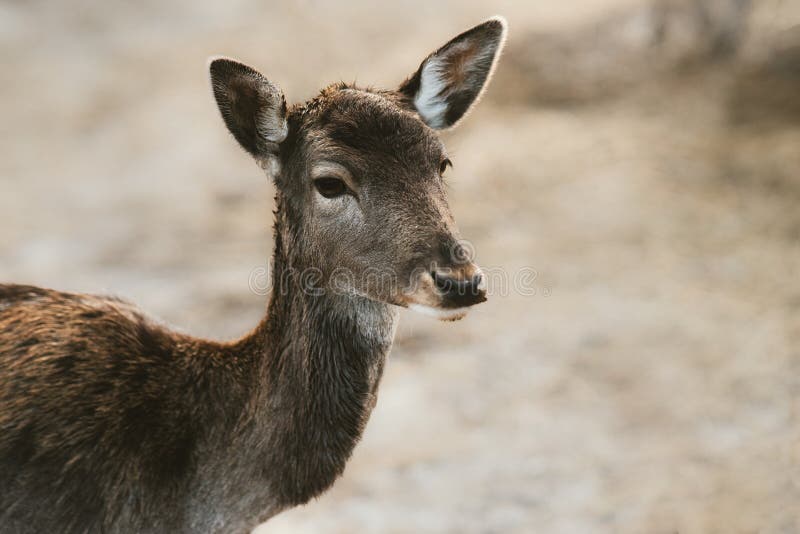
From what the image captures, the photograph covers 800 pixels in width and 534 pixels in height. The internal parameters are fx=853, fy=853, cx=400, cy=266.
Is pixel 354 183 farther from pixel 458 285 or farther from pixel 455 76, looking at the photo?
pixel 455 76

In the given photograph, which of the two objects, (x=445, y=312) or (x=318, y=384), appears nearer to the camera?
(x=445, y=312)

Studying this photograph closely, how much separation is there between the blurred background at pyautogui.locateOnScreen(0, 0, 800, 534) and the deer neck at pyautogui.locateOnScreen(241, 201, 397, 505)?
2.33 meters

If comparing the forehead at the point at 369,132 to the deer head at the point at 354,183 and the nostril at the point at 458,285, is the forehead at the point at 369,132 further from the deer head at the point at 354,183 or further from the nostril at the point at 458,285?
the nostril at the point at 458,285

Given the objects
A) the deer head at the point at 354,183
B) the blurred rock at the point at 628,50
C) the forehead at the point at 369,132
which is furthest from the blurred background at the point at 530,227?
the forehead at the point at 369,132

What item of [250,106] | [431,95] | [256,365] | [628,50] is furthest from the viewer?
[628,50]

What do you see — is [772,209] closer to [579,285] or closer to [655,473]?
[579,285]

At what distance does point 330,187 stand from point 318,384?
35.6 inches

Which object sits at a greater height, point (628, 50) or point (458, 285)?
point (628, 50)

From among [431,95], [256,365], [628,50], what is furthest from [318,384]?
[628,50]

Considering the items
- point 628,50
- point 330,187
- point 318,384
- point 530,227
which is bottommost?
point 318,384

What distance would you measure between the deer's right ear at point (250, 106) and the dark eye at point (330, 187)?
33 centimetres

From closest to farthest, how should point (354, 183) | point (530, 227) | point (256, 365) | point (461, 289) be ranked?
point (461, 289)
point (354, 183)
point (256, 365)
point (530, 227)

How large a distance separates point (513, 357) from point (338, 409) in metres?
4.19

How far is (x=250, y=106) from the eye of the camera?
3.92m
